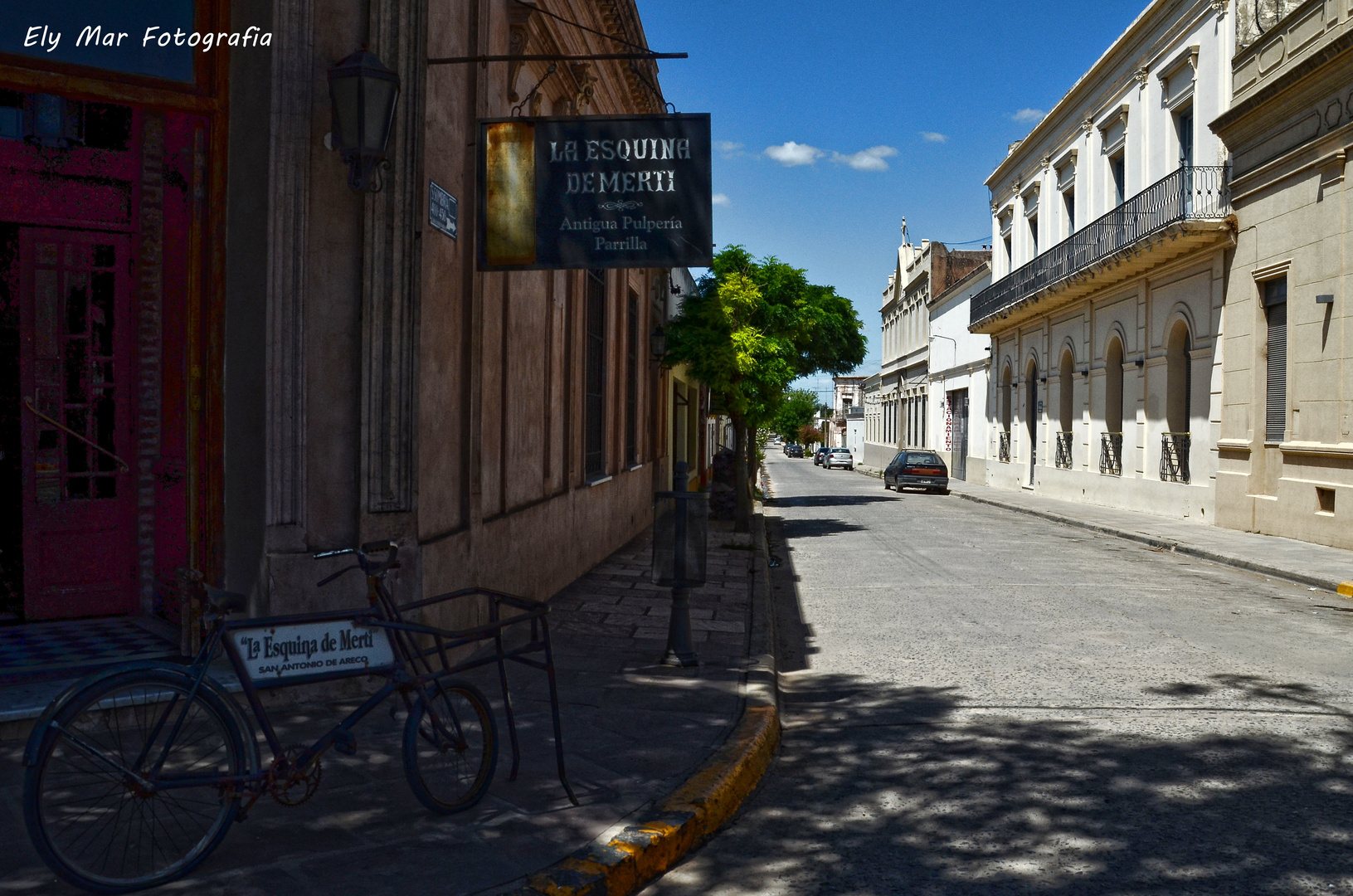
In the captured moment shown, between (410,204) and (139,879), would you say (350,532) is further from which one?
(139,879)

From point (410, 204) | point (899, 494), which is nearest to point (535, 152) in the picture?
point (410, 204)

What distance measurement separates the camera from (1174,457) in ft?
67.6

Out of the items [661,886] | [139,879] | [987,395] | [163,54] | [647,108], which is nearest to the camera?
[139,879]

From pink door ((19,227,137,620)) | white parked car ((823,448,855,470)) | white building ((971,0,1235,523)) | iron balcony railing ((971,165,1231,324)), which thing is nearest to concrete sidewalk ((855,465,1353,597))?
white building ((971,0,1235,523))

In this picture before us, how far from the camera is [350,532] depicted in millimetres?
5648

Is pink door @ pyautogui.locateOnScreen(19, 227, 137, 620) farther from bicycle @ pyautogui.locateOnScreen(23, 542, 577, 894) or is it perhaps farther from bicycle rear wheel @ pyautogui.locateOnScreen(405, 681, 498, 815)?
bicycle rear wheel @ pyautogui.locateOnScreen(405, 681, 498, 815)

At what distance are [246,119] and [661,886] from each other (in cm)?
443

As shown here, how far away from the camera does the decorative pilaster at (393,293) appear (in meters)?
5.60

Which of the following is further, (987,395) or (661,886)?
(987,395)

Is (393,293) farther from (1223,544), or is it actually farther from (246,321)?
(1223,544)

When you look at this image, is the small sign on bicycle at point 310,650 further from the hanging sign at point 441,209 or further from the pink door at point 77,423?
the pink door at point 77,423

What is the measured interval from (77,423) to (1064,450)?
2592 centimetres

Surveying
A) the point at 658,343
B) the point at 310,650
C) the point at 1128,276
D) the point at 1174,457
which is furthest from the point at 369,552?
the point at 1128,276

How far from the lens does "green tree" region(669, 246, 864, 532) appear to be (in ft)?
54.4
